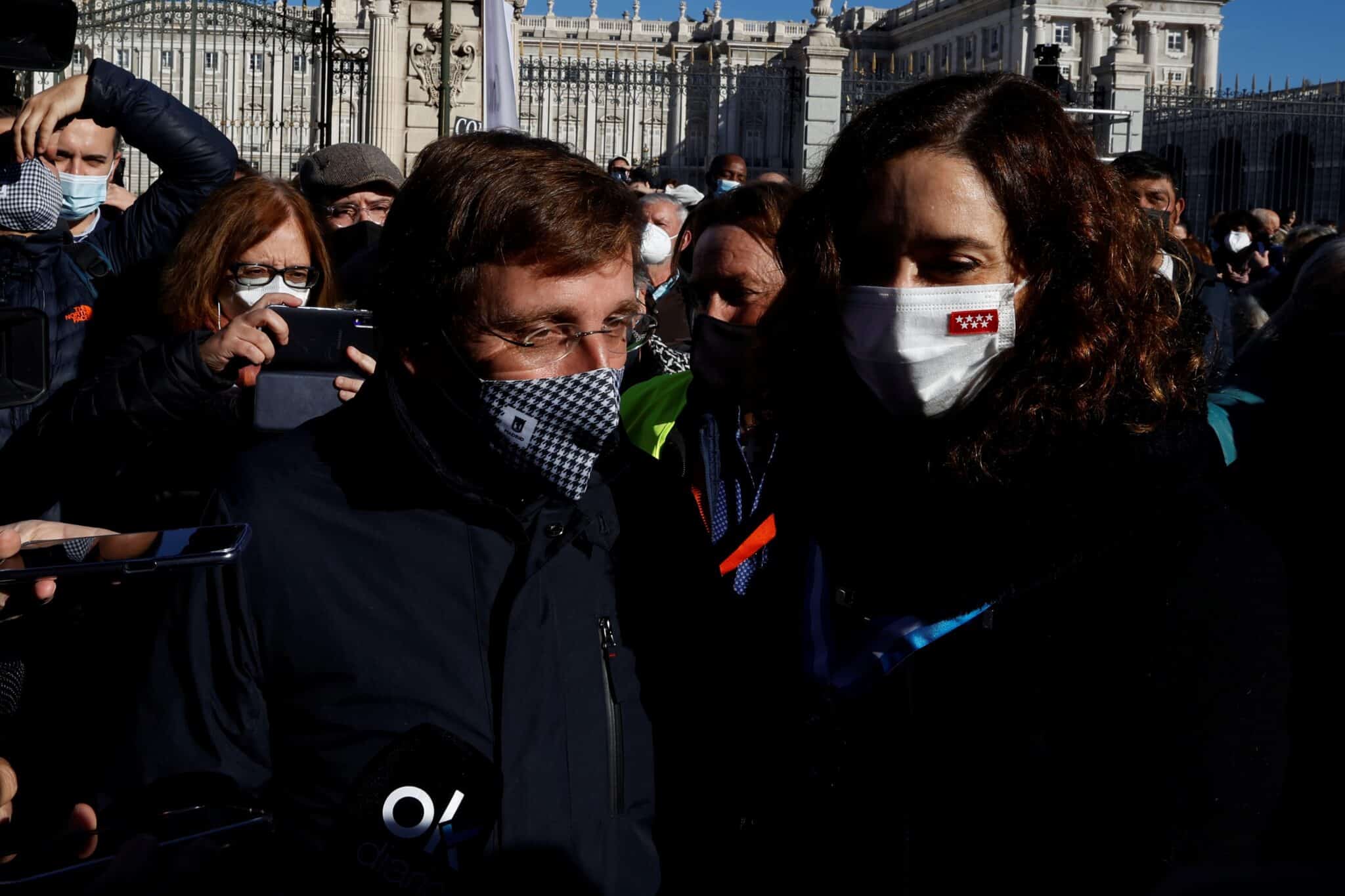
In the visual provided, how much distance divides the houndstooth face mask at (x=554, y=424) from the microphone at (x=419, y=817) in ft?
1.29

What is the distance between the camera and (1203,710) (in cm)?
157

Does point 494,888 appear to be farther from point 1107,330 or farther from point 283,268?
point 283,268

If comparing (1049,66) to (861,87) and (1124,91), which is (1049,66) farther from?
(1124,91)

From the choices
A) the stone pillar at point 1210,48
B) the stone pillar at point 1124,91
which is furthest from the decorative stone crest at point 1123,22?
the stone pillar at point 1210,48

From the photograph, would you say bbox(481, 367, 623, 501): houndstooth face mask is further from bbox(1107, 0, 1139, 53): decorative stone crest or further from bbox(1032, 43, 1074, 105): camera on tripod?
bbox(1107, 0, 1139, 53): decorative stone crest

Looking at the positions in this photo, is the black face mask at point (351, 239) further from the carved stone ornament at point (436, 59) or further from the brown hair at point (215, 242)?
the carved stone ornament at point (436, 59)

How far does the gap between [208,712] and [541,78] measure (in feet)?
57.3

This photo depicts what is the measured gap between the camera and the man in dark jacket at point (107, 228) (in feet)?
11.1

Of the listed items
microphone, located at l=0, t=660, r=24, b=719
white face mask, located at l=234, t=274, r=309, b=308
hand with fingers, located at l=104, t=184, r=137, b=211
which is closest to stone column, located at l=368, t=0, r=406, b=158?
hand with fingers, located at l=104, t=184, r=137, b=211

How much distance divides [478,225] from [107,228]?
2.75 meters

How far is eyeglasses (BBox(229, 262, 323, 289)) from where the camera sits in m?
Result: 3.71

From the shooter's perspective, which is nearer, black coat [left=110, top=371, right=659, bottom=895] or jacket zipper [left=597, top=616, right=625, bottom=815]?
black coat [left=110, top=371, right=659, bottom=895]

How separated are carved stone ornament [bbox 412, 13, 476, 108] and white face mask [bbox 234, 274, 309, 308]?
969 centimetres

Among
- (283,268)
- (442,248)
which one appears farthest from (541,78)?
(442,248)
